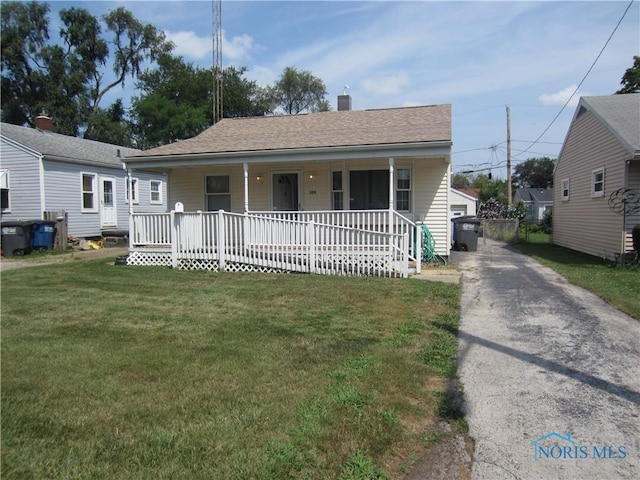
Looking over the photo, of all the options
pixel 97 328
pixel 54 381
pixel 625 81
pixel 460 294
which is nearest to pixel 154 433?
pixel 54 381

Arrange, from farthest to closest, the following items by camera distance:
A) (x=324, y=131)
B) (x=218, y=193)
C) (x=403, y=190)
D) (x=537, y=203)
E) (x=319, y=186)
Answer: (x=537, y=203) < (x=218, y=193) < (x=324, y=131) < (x=319, y=186) < (x=403, y=190)

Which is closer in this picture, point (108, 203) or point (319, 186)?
point (319, 186)

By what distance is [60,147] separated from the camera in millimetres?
17484

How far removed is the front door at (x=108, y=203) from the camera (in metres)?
18.4

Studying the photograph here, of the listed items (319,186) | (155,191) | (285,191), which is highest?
(155,191)

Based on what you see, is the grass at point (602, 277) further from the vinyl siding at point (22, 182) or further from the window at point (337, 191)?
the vinyl siding at point (22, 182)

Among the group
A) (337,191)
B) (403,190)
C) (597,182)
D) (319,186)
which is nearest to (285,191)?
(319,186)

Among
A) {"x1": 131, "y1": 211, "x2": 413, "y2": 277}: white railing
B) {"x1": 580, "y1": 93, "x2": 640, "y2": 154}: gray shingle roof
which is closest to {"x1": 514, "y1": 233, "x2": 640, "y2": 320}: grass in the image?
{"x1": 580, "y1": 93, "x2": 640, "y2": 154}: gray shingle roof

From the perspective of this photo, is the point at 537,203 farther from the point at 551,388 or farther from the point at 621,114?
the point at 551,388

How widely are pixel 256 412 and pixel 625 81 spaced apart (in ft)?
103

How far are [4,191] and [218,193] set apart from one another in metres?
8.60

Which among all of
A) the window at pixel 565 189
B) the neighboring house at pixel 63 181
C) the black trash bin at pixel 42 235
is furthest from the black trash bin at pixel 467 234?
the black trash bin at pixel 42 235

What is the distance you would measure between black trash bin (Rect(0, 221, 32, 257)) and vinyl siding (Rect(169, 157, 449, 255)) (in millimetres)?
4548

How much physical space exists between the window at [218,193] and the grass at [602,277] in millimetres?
9456
